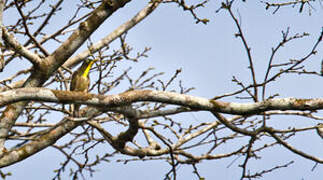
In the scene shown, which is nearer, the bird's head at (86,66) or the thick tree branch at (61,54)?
the thick tree branch at (61,54)

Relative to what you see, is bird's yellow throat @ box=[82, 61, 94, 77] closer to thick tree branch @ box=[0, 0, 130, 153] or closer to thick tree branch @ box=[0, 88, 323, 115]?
thick tree branch @ box=[0, 0, 130, 153]

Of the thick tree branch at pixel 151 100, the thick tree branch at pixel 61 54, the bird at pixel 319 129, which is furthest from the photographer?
the thick tree branch at pixel 61 54

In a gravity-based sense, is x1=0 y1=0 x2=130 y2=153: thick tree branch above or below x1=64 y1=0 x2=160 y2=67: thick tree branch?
below

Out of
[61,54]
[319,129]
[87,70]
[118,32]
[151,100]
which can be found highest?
[118,32]

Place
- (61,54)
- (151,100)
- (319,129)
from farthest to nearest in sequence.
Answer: (61,54), (319,129), (151,100)

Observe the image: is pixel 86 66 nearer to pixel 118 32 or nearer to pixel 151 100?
pixel 118 32

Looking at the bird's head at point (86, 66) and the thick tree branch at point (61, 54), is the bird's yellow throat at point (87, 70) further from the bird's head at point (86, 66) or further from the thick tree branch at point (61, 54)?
the thick tree branch at point (61, 54)

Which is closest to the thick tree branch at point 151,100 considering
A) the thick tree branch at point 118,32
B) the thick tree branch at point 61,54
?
the thick tree branch at point 61,54

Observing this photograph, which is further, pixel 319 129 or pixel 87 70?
pixel 87 70

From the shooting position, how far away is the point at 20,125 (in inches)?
225

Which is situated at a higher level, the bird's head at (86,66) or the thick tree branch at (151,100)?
the bird's head at (86,66)

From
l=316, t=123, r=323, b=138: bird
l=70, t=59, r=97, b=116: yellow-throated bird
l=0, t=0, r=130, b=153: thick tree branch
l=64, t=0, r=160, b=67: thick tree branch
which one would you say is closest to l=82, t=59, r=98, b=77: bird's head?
l=70, t=59, r=97, b=116: yellow-throated bird

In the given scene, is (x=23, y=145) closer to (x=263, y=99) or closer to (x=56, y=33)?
(x=56, y=33)

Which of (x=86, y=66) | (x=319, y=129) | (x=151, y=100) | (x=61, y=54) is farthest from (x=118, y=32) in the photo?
(x=319, y=129)
